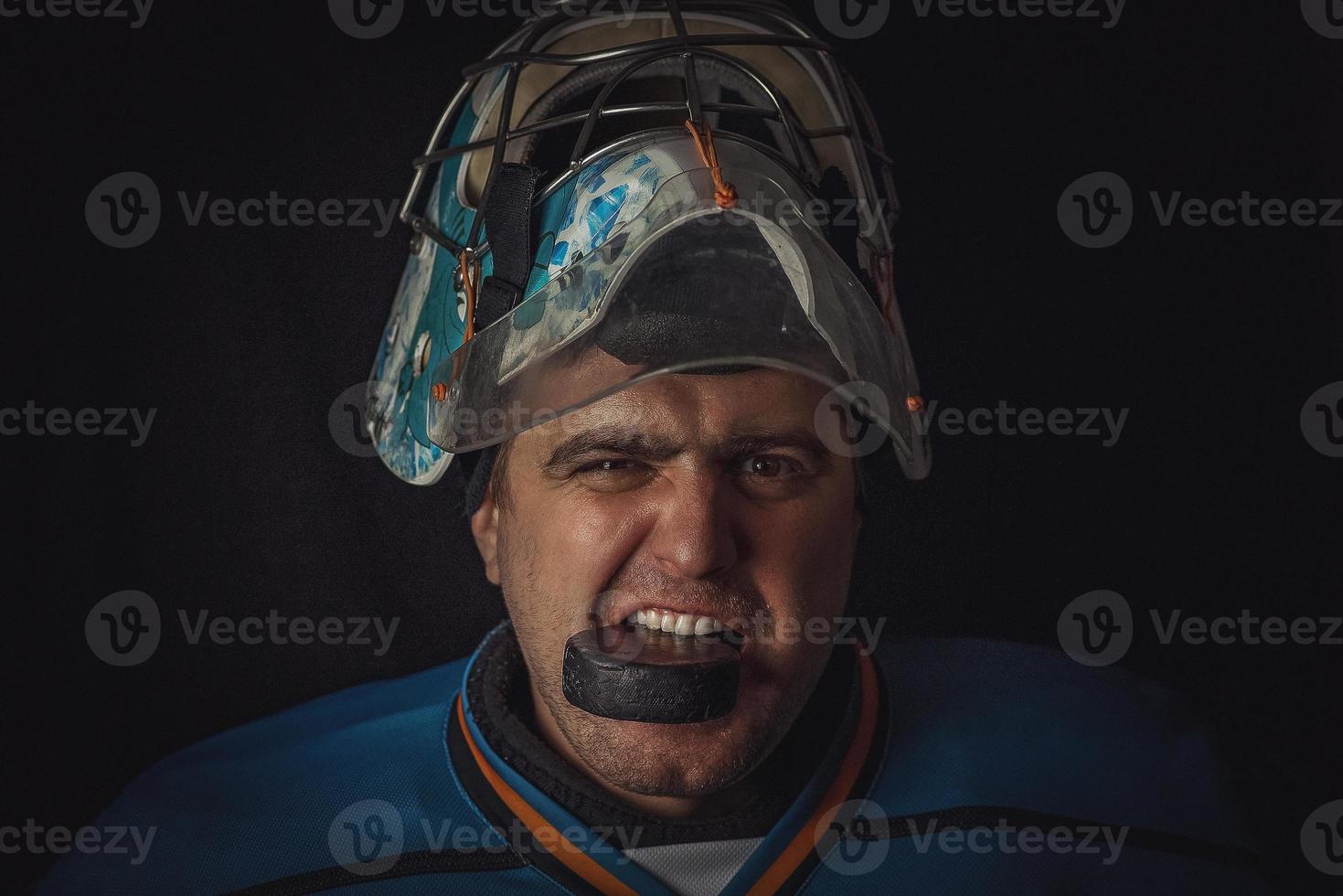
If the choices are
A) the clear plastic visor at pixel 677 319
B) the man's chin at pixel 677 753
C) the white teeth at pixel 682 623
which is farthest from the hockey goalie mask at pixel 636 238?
the man's chin at pixel 677 753

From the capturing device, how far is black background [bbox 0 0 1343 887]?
75.7 inches

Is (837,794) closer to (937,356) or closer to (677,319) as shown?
(677,319)

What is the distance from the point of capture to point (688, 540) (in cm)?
133

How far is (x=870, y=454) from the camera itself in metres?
1.70

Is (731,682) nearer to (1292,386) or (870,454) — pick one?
(870,454)

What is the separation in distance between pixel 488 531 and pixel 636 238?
1.74 feet

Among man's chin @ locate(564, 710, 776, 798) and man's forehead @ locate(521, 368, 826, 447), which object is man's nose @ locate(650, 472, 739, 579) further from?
man's chin @ locate(564, 710, 776, 798)

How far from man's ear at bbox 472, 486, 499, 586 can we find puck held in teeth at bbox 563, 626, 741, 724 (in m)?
0.32

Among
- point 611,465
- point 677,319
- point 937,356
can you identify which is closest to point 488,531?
point 611,465

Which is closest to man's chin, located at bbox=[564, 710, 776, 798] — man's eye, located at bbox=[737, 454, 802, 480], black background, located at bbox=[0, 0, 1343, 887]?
man's eye, located at bbox=[737, 454, 802, 480]

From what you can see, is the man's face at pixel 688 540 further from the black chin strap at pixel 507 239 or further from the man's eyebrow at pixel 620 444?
the black chin strap at pixel 507 239

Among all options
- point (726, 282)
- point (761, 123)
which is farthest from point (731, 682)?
point (761, 123)

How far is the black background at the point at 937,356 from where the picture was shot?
6.31 ft

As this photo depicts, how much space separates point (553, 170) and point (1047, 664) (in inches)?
44.6
